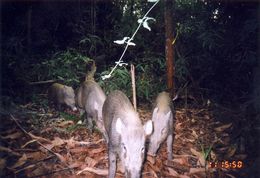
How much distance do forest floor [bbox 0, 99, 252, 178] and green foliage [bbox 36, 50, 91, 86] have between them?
1.71 m

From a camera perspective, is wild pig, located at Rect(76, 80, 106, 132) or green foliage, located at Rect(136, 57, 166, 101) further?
green foliage, located at Rect(136, 57, 166, 101)

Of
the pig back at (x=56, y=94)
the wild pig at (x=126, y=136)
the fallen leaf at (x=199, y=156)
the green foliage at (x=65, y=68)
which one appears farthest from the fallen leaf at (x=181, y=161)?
the green foliage at (x=65, y=68)

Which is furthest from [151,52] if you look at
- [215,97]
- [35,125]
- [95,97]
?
[35,125]

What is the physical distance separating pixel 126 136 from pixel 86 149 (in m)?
1.59

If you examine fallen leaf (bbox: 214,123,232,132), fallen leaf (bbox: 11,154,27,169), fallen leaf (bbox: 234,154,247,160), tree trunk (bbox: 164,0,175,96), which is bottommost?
fallen leaf (bbox: 234,154,247,160)

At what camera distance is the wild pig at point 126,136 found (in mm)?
4043

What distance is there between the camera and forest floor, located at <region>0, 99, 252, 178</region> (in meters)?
4.91

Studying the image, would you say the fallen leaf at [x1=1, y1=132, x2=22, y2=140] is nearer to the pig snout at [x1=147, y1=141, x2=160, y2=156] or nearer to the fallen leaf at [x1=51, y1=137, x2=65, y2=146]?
the fallen leaf at [x1=51, y1=137, x2=65, y2=146]

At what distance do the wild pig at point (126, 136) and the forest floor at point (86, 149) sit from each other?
0.58m

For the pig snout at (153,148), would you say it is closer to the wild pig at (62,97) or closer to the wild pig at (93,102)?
the wild pig at (93,102)

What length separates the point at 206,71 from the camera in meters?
9.16

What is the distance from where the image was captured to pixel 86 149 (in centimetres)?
562

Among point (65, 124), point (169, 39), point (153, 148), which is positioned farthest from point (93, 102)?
point (169, 39)

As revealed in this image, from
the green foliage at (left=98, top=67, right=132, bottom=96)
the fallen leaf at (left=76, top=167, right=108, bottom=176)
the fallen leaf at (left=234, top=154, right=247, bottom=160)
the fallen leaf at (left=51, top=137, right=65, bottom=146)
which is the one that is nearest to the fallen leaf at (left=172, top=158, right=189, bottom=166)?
the fallen leaf at (left=234, top=154, right=247, bottom=160)
